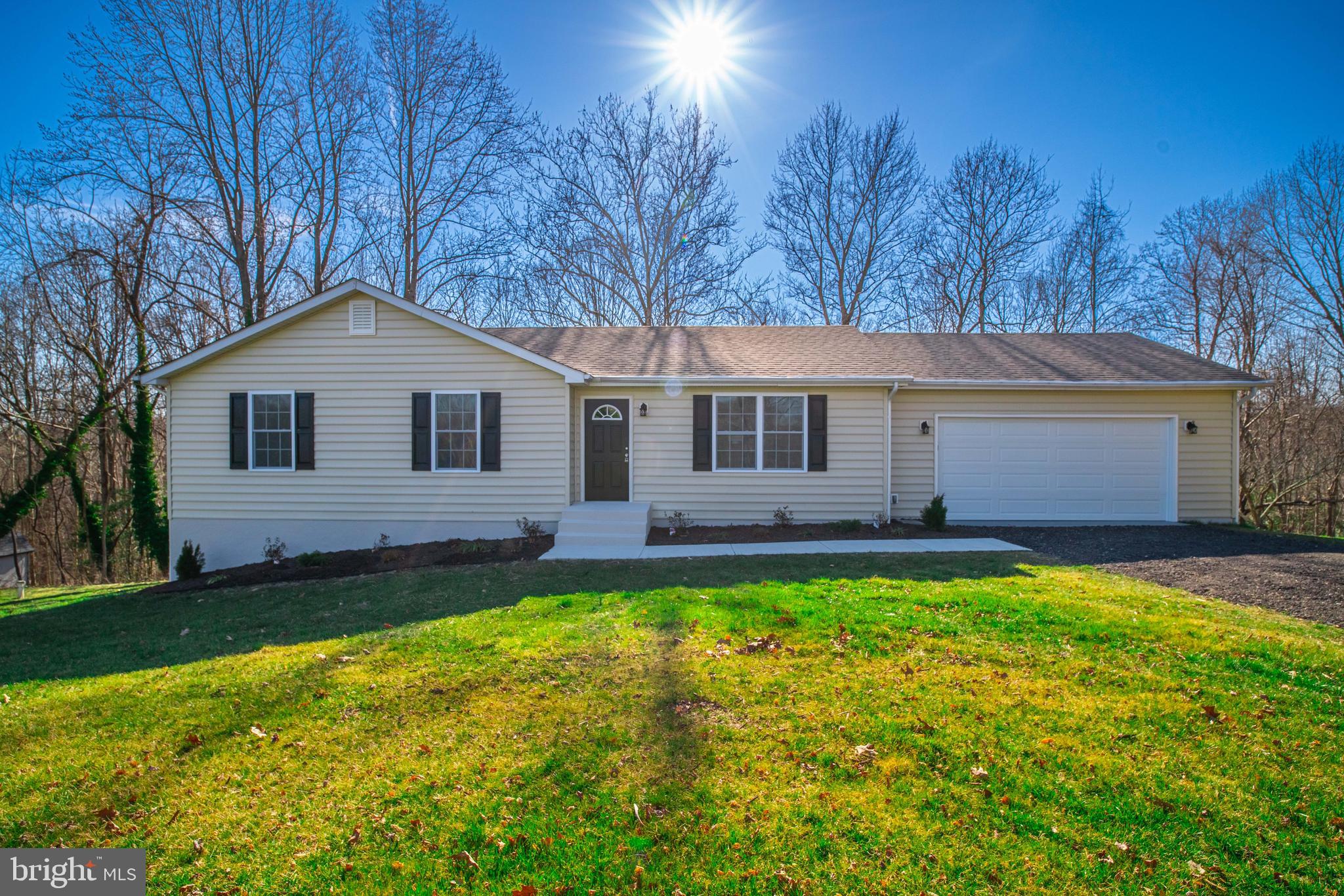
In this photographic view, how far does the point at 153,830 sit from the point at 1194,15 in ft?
57.1

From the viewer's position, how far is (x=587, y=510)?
10320mm

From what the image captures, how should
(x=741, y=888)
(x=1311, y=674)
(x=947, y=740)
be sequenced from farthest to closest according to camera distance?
1. (x=1311, y=674)
2. (x=947, y=740)
3. (x=741, y=888)

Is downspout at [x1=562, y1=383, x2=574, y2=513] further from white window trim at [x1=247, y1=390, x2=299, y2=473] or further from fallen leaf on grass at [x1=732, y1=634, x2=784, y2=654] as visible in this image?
fallen leaf on grass at [x1=732, y1=634, x2=784, y2=654]

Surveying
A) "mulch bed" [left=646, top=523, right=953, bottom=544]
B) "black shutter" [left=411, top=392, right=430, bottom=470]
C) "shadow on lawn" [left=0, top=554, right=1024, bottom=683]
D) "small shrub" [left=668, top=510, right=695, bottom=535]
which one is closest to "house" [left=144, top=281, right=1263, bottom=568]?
"black shutter" [left=411, top=392, right=430, bottom=470]

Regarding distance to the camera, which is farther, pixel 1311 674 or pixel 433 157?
pixel 433 157

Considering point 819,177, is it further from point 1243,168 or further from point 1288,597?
point 1288,597

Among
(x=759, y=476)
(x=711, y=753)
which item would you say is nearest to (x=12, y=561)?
(x=759, y=476)

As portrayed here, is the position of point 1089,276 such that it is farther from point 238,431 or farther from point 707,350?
point 238,431

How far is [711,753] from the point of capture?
3131 mm

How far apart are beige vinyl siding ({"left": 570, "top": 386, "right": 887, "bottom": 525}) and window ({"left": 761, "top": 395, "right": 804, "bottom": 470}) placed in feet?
0.55

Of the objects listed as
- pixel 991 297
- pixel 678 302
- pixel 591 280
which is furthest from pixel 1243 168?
pixel 591 280

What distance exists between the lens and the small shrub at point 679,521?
1069 cm

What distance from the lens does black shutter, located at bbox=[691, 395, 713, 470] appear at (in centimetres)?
1105

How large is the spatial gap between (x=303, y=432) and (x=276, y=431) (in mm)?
540
